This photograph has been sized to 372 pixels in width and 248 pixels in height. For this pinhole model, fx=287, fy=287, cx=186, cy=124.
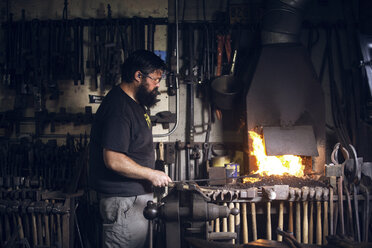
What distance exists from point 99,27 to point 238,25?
5.39 feet

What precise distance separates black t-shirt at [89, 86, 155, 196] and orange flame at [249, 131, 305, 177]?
140 cm

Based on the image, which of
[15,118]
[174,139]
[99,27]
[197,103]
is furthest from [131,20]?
[15,118]

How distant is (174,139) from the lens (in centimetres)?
348

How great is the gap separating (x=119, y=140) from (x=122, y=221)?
0.57m

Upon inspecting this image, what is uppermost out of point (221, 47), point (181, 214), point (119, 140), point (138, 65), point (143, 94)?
point (221, 47)

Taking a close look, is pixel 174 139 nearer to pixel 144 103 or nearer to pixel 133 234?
pixel 144 103

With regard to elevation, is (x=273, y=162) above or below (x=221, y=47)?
below

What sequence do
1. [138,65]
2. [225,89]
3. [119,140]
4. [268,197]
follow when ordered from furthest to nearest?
[225,89], [268,197], [138,65], [119,140]

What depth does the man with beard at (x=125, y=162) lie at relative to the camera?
6.18 ft

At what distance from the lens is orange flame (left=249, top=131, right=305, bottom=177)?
3.04m

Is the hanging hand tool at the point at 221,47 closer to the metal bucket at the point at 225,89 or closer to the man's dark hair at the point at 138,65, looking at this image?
the metal bucket at the point at 225,89

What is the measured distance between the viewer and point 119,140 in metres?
1.87

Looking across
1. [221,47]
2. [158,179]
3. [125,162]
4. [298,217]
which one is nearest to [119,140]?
[125,162]

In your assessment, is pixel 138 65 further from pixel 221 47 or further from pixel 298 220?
pixel 298 220
